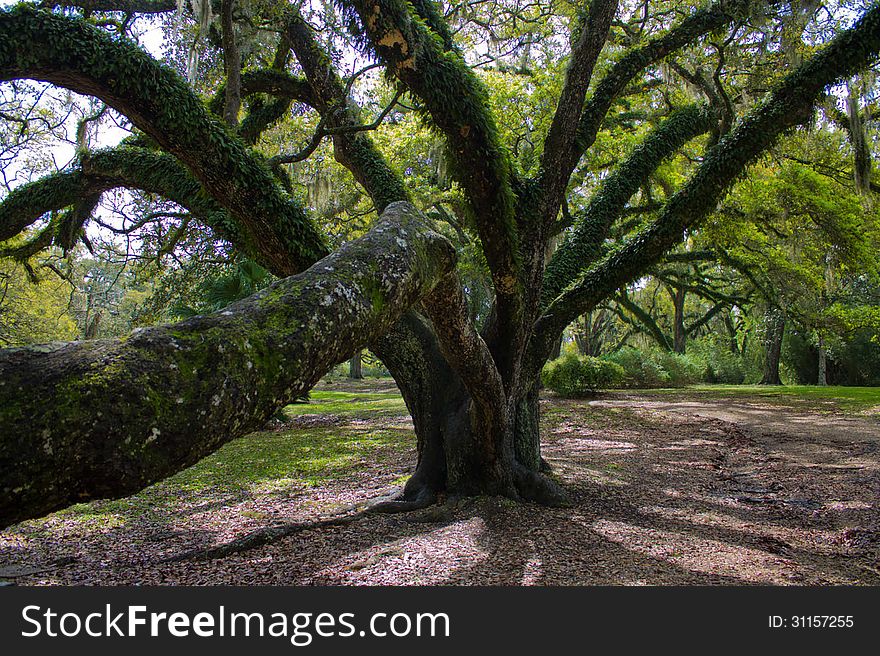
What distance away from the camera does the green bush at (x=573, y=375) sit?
17297mm

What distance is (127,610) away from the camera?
8.71ft

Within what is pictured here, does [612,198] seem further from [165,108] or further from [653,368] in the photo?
[653,368]

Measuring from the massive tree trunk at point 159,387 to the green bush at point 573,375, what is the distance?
15349 millimetres

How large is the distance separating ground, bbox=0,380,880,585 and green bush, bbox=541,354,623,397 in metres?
6.87

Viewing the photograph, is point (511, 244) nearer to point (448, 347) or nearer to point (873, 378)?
point (448, 347)

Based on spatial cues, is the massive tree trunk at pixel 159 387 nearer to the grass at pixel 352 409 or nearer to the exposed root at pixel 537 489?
the exposed root at pixel 537 489

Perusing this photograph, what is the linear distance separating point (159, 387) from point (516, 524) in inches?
149

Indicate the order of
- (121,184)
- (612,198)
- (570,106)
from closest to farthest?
(570,106)
(121,184)
(612,198)

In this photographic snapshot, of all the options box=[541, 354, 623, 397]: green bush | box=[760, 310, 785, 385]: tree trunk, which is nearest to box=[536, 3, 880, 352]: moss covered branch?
box=[541, 354, 623, 397]: green bush

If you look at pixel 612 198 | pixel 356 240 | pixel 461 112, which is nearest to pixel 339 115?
pixel 461 112

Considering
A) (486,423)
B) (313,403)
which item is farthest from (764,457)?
(313,403)

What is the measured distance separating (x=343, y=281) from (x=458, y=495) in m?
3.65

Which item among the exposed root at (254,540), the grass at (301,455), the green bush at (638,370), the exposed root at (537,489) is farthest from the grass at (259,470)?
the green bush at (638,370)

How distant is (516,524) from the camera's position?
4844mm
